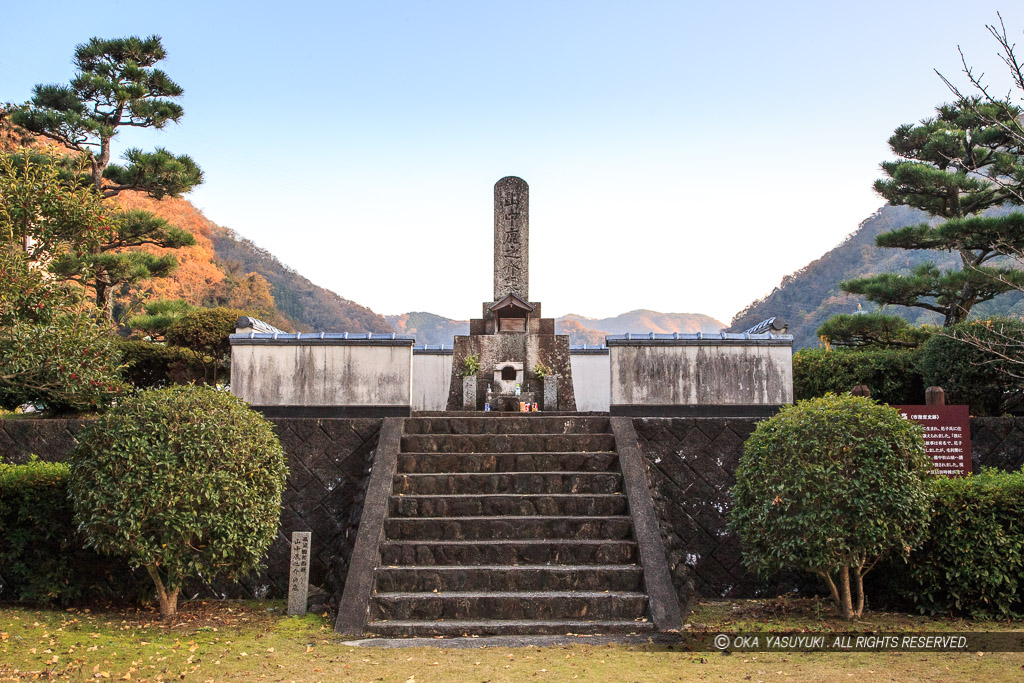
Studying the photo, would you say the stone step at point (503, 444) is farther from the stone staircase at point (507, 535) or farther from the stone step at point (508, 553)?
the stone step at point (508, 553)

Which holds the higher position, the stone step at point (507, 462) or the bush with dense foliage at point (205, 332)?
the bush with dense foliage at point (205, 332)

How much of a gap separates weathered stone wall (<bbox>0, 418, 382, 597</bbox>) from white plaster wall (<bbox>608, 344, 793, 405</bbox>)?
4.57 m

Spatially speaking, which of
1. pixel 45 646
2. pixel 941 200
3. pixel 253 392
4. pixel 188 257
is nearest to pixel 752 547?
pixel 45 646

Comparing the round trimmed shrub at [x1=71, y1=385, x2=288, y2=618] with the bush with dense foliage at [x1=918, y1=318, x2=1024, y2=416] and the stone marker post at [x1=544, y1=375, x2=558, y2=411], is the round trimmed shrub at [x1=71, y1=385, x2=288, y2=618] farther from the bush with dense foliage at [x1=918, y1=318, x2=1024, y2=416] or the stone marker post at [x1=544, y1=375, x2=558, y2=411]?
the bush with dense foliage at [x1=918, y1=318, x2=1024, y2=416]

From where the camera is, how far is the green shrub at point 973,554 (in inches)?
253

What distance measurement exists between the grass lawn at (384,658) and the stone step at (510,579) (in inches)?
23.7

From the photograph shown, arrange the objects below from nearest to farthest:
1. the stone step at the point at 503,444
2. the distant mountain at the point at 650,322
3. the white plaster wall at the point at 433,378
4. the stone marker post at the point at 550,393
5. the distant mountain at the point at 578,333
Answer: the stone step at the point at 503,444, the stone marker post at the point at 550,393, the white plaster wall at the point at 433,378, the distant mountain at the point at 578,333, the distant mountain at the point at 650,322

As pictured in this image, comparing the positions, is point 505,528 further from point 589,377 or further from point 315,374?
point 589,377

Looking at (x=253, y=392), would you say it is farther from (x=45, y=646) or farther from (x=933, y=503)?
(x=933, y=503)

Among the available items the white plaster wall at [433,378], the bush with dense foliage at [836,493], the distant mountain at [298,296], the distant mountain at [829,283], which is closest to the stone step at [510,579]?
the bush with dense foliage at [836,493]

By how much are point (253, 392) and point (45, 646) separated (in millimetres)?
6628

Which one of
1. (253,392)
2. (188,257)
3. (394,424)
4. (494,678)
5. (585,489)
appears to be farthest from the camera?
(188,257)

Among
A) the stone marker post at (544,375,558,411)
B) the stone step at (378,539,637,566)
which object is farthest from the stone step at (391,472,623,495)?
the stone marker post at (544,375,558,411)

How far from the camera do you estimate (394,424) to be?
8.79m
